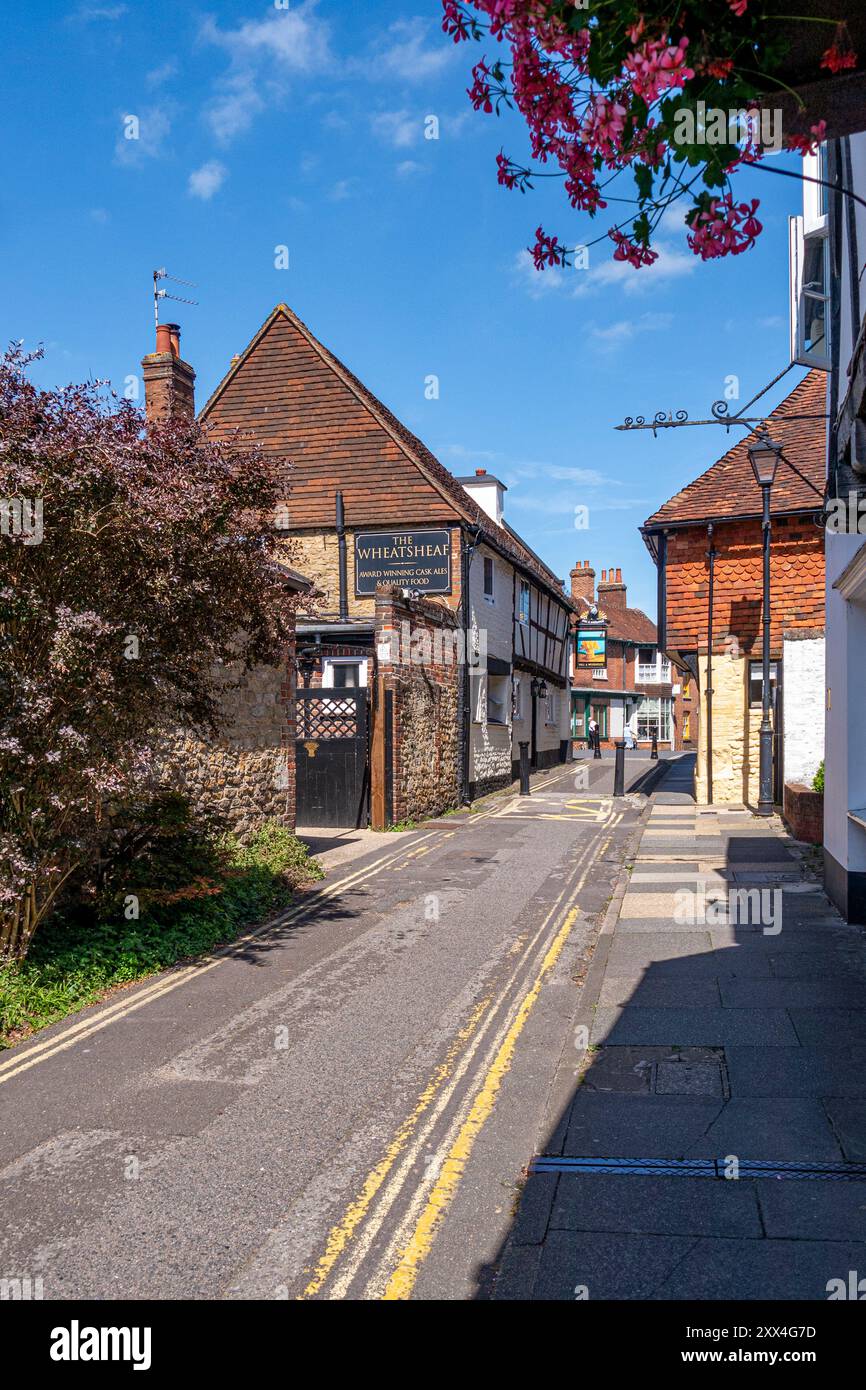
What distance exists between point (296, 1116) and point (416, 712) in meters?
13.0

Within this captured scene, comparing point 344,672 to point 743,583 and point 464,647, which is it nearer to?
point 464,647

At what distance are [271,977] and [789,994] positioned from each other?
155 inches

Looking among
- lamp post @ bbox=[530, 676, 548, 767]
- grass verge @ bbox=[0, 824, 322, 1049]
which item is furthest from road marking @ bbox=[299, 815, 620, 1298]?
lamp post @ bbox=[530, 676, 548, 767]

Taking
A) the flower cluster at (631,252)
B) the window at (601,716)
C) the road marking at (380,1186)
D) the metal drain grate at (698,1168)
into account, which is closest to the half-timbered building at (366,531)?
the road marking at (380,1186)

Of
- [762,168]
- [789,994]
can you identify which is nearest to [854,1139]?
[789,994]

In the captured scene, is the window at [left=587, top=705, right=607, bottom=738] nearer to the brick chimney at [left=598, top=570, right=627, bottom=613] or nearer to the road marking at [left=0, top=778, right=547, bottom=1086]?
the brick chimney at [left=598, top=570, right=627, bottom=613]

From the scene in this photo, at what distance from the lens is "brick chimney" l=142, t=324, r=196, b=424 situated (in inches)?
722

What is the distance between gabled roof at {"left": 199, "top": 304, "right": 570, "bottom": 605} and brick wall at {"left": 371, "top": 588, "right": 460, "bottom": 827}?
10.7ft

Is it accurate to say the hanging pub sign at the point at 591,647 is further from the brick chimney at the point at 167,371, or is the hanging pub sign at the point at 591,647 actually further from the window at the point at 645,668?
the brick chimney at the point at 167,371

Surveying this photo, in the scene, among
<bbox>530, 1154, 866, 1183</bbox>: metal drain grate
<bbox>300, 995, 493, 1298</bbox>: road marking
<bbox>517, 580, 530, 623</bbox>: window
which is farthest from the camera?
<bbox>517, 580, 530, 623</bbox>: window

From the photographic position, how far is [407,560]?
2123 centimetres

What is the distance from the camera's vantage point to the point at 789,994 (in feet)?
23.1
